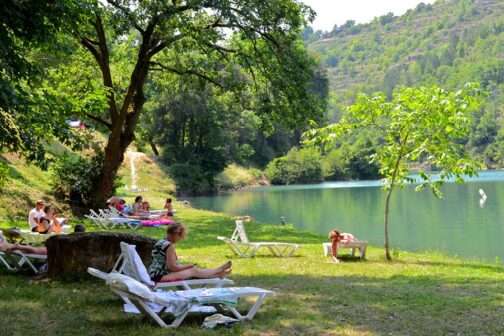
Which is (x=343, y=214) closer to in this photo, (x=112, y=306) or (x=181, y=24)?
(x=181, y=24)

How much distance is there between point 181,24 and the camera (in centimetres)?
2152

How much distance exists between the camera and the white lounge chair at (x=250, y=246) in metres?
13.5

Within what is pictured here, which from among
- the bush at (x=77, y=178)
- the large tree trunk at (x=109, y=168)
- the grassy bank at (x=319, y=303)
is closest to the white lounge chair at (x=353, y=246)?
the grassy bank at (x=319, y=303)

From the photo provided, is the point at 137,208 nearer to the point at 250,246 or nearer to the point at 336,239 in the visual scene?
the point at 250,246

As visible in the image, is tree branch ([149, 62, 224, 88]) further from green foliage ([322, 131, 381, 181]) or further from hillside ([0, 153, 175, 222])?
green foliage ([322, 131, 381, 181])

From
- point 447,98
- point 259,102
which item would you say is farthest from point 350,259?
point 259,102

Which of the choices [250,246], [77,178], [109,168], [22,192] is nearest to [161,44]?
[109,168]

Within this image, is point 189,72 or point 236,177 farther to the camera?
point 236,177

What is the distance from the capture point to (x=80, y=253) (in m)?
9.39

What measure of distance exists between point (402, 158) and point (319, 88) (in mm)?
87827

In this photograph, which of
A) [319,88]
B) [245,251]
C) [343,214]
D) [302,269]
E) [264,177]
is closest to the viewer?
[302,269]

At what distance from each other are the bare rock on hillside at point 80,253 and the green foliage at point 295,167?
74.7 m

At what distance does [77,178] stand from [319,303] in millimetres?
17160

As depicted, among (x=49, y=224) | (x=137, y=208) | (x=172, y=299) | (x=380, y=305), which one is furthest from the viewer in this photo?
(x=137, y=208)
